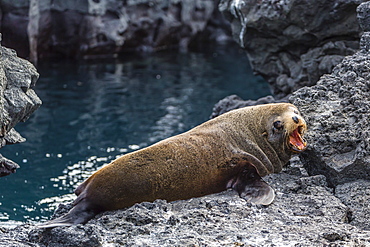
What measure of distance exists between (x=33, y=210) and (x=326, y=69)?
15.2 feet

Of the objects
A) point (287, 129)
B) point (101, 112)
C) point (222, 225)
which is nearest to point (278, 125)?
point (287, 129)

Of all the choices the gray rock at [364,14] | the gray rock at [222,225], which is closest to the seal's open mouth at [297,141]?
the gray rock at [222,225]

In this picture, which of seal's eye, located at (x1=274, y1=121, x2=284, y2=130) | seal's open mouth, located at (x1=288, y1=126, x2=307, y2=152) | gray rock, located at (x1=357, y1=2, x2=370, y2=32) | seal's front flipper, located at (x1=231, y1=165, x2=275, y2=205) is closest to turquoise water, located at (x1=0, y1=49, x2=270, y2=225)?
seal's front flipper, located at (x1=231, y1=165, x2=275, y2=205)

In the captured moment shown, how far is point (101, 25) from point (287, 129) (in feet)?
41.1

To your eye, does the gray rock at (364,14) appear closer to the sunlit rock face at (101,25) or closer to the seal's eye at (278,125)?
the seal's eye at (278,125)

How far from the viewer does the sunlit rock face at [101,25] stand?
14.8 m

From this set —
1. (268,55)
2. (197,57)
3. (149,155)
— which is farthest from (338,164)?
(197,57)

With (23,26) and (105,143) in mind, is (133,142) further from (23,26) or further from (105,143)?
(23,26)

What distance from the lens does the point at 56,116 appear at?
35.1ft

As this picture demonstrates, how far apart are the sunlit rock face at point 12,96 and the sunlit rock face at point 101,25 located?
10.4 meters

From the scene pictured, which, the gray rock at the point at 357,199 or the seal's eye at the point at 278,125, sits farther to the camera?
the seal's eye at the point at 278,125

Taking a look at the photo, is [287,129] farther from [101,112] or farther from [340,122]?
[101,112]

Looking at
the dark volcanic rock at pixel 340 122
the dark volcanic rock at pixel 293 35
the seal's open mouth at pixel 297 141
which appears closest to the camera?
the dark volcanic rock at pixel 340 122

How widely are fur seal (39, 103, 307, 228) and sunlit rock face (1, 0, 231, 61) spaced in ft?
35.5
